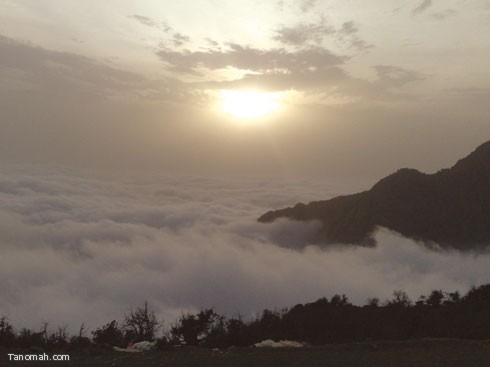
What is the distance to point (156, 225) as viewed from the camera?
17562 centimetres

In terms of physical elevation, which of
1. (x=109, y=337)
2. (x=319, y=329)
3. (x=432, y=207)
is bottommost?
(x=319, y=329)

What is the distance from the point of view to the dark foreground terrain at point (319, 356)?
46.9 ft

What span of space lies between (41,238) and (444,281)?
119 metres

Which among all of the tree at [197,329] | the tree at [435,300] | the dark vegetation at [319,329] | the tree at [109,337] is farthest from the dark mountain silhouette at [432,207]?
the tree at [109,337]

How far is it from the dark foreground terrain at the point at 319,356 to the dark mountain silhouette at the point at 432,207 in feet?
283

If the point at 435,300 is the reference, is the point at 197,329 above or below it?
above

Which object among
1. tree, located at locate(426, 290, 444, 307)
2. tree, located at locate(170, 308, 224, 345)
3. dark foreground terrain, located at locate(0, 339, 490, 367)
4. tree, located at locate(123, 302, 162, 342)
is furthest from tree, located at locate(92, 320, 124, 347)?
tree, located at locate(426, 290, 444, 307)

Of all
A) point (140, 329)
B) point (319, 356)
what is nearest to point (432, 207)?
point (140, 329)

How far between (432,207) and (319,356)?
299 ft

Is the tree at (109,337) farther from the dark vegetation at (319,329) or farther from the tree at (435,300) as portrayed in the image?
the tree at (435,300)

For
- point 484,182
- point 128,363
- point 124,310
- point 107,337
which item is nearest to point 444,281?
point 484,182

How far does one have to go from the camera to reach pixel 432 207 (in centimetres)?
9806

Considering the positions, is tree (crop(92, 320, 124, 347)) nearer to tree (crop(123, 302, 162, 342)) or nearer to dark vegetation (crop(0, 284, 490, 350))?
dark vegetation (crop(0, 284, 490, 350))

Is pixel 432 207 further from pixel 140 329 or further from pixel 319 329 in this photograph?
pixel 319 329
